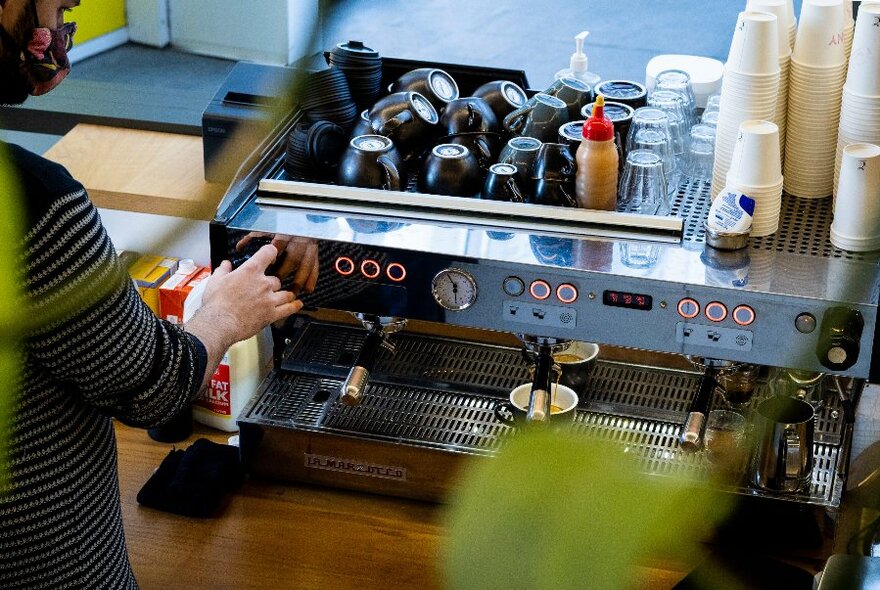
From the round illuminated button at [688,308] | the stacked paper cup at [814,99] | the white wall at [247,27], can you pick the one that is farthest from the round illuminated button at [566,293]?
the white wall at [247,27]

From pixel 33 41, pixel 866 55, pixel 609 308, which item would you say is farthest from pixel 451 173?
pixel 33 41

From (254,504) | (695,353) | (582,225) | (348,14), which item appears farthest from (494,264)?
(348,14)

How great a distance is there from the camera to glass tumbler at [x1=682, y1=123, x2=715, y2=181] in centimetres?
140

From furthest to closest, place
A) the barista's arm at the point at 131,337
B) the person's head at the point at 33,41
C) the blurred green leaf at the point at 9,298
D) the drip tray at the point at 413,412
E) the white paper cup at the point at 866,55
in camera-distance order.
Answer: the drip tray at the point at 413,412 < the white paper cup at the point at 866,55 < the barista's arm at the point at 131,337 < the person's head at the point at 33,41 < the blurred green leaf at the point at 9,298

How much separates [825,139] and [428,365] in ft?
1.97

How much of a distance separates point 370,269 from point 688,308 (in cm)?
36

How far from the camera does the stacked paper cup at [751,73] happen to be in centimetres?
117

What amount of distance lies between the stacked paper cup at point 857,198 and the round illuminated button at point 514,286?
34cm

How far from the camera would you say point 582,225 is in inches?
50.5

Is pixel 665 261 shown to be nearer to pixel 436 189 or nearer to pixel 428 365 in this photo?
pixel 436 189

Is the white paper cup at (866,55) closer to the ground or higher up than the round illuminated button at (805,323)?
higher up

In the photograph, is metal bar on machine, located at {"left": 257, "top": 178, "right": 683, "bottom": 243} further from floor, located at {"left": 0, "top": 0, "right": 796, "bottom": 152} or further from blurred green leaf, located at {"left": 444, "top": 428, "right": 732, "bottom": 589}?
blurred green leaf, located at {"left": 444, "top": 428, "right": 732, "bottom": 589}

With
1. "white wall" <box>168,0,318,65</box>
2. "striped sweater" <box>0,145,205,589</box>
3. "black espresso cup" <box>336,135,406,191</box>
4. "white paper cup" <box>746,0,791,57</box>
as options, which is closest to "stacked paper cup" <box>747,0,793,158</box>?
"white paper cup" <box>746,0,791,57</box>

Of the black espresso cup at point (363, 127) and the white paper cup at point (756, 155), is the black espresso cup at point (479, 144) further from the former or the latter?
the white paper cup at point (756, 155)
